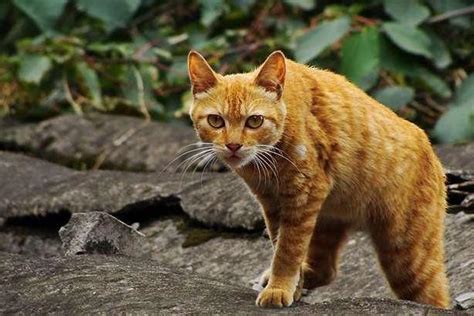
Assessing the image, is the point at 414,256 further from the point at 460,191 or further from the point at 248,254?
the point at 248,254

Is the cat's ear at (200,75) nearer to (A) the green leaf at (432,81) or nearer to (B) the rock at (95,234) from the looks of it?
(B) the rock at (95,234)

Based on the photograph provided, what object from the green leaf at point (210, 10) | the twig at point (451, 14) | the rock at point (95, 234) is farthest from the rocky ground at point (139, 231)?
the twig at point (451, 14)

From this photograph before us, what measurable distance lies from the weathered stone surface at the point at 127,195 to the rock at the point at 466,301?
1.43m

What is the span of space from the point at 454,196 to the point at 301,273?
121 centimetres

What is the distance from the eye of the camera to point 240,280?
514 centimetres

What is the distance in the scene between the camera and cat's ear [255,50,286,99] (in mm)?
4148

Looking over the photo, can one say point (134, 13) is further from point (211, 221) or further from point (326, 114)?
point (326, 114)

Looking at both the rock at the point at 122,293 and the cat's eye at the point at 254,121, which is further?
the cat's eye at the point at 254,121

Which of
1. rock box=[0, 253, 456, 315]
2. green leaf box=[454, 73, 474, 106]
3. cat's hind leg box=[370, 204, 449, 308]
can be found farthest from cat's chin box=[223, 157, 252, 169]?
green leaf box=[454, 73, 474, 106]

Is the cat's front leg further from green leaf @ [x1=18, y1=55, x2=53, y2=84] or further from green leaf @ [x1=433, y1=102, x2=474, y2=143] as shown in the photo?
green leaf @ [x1=18, y1=55, x2=53, y2=84]

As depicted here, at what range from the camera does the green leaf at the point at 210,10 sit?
8.23 meters

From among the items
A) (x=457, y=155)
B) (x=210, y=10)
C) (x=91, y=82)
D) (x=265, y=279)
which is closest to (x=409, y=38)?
(x=210, y=10)

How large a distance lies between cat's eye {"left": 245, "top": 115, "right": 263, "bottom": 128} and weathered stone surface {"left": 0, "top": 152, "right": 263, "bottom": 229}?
4.64 feet

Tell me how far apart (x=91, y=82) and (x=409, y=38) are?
216cm
